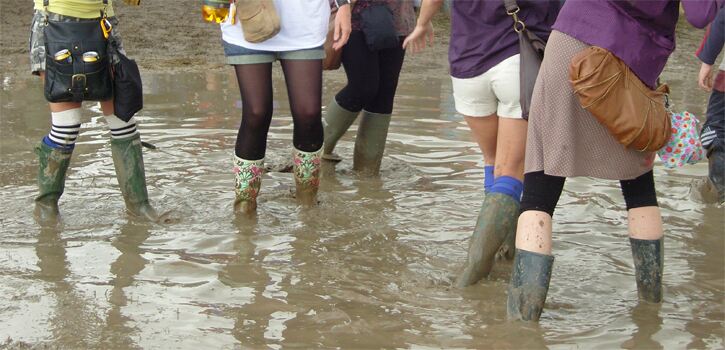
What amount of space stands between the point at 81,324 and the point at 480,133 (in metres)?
1.79

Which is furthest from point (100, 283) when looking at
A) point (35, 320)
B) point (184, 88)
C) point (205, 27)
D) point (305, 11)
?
point (205, 27)

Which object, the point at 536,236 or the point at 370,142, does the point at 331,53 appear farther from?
the point at 536,236

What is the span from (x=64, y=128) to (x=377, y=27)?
5.89ft

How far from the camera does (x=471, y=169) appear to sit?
248 inches

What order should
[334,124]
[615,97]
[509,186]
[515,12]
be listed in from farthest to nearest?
[334,124], [509,186], [515,12], [615,97]

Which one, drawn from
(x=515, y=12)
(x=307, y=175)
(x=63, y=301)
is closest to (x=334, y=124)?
(x=307, y=175)

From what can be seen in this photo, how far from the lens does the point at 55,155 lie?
16.2 ft

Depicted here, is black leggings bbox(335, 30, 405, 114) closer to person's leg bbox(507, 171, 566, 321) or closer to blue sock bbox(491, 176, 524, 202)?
blue sock bbox(491, 176, 524, 202)

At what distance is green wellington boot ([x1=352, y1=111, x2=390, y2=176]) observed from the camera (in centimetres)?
598

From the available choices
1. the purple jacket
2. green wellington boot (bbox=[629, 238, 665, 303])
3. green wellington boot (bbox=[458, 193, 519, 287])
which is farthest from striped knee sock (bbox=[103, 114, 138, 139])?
green wellington boot (bbox=[629, 238, 665, 303])

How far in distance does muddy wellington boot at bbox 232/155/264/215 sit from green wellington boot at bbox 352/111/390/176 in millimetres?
1104

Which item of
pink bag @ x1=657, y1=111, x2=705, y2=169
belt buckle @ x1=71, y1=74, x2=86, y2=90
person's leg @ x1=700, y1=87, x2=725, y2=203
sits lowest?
person's leg @ x1=700, y1=87, x2=725, y2=203

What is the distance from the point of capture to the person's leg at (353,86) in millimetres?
5570

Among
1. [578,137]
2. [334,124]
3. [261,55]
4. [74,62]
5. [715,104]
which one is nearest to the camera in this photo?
[578,137]
